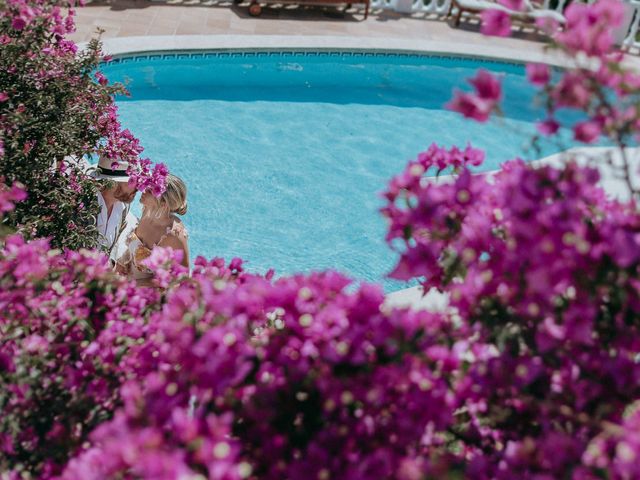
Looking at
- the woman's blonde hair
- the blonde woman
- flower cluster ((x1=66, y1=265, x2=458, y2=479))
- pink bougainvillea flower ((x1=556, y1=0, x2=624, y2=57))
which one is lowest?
the blonde woman

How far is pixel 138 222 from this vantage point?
17.2ft

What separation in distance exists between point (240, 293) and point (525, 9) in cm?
135

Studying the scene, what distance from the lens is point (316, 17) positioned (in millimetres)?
12602

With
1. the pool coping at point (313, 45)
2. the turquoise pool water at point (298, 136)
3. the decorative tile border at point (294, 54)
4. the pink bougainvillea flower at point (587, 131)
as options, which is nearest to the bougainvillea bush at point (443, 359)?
the pink bougainvillea flower at point (587, 131)

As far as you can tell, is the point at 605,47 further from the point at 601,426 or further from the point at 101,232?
the point at 101,232

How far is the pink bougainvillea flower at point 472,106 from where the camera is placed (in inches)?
80.0

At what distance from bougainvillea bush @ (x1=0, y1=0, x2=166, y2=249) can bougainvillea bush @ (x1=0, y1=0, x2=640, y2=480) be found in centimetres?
257

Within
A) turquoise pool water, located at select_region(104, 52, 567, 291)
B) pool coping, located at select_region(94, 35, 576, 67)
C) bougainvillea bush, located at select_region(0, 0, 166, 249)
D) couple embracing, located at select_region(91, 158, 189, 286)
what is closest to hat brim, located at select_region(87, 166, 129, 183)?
couple embracing, located at select_region(91, 158, 189, 286)

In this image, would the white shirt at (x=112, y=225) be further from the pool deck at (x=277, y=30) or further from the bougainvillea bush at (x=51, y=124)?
the pool deck at (x=277, y=30)

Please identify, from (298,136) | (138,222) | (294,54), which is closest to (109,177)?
(138,222)

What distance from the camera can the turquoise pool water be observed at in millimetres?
7789

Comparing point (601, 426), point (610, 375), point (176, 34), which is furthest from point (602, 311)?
point (176, 34)

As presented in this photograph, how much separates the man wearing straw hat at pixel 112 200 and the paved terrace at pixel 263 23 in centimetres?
549

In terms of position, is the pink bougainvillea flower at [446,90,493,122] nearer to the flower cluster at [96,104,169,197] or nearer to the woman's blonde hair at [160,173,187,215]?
the woman's blonde hair at [160,173,187,215]
